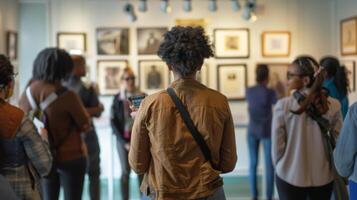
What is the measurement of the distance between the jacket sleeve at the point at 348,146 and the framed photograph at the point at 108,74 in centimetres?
459

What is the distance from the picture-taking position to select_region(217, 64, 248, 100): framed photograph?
6.83 metres

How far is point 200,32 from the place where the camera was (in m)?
2.13

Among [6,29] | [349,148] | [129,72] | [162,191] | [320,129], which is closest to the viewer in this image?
[162,191]

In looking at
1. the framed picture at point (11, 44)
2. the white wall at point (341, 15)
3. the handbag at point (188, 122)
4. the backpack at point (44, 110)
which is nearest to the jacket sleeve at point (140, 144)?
the handbag at point (188, 122)

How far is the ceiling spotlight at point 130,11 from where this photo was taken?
651 cm

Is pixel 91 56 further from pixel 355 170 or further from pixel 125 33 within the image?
pixel 355 170

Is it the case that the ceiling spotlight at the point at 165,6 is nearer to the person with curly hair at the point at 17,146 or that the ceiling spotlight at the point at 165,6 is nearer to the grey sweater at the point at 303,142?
the grey sweater at the point at 303,142

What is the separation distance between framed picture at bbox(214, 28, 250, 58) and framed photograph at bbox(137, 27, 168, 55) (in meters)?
0.77

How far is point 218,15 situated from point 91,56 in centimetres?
177

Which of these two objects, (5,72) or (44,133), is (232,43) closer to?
(44,133)

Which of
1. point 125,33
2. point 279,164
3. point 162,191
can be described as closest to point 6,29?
point 125,33

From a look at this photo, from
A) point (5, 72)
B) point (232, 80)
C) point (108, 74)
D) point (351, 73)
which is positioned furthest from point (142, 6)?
point (5, 72)

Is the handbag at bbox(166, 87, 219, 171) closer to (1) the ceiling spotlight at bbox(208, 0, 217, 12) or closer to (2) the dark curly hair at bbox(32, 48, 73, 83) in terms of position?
(2) the dark curly hair at bbox(32, 48, 73, 83)

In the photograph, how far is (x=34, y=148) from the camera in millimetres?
2469
